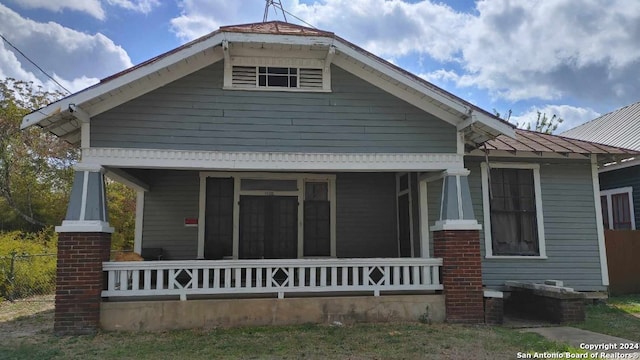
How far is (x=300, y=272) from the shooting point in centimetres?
777

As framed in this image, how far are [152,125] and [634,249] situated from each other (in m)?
11.1

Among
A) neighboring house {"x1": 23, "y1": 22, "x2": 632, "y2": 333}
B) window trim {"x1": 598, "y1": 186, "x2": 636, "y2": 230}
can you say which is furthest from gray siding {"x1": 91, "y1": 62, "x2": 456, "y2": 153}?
window trim {"x1": 598, "y1": 186, "x2": 636, "y2": 230}

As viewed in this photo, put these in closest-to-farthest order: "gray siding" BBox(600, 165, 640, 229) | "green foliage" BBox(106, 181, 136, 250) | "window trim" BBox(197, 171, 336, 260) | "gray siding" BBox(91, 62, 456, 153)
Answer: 1. "gray siding" BBox(91, 62, 456, 153)
2. "window trim" BBox(197, 171, 336, 260)
3. "gray siding" BBox(600, 165, 640, 229)
4. "green foliage" BBox(106, 181, 136, 250)

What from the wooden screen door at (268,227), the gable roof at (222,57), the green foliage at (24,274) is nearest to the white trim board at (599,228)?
the gable roof at (222,57)

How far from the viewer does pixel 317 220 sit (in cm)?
1066

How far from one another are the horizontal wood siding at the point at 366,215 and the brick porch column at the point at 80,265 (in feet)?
16.8

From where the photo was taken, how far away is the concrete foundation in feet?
23.6

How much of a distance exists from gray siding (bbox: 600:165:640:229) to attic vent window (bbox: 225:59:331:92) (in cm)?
978

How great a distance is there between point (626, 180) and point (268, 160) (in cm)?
1081

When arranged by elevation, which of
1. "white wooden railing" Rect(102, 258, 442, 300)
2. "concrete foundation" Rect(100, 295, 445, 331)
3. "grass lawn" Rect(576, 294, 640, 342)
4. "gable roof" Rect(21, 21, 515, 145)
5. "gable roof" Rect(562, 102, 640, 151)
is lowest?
"grass lawn" Rect(576, 294, 640, 342)

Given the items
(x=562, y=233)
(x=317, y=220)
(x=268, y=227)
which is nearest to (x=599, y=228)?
(x=562, y=233)

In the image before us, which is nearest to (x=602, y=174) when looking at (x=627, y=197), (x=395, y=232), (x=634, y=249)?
(x=627, y=197)

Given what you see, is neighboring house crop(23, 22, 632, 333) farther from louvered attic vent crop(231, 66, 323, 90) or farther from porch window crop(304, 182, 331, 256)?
porch window crop(304, 182, 331, 256)

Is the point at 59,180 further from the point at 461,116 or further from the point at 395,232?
the point at 461,116
